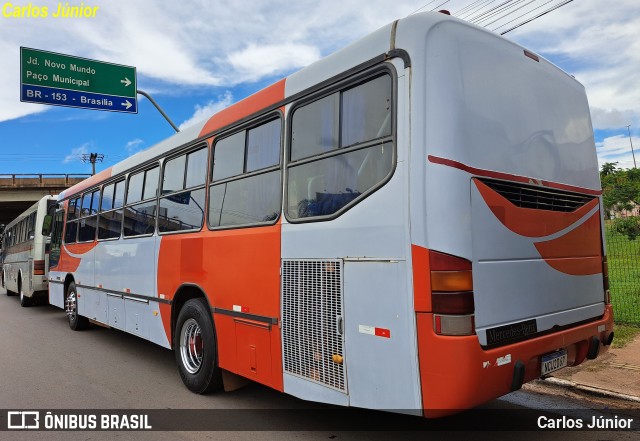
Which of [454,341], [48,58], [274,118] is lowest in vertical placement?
[454,341]

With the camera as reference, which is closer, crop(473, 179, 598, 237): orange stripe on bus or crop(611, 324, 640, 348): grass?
crop(473, 179, 598, 237): orange stripe on bus

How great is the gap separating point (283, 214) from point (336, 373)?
1360mm

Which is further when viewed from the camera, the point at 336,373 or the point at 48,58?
the point at 48,58

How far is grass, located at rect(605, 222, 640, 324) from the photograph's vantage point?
7849mm

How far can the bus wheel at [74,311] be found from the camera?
937 centimetres

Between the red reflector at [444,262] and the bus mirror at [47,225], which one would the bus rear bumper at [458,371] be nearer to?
the red reflector at [444,262]

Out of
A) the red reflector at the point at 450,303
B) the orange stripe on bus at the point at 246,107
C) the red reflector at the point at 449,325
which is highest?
the orange stripe on bus at the point at 246,107

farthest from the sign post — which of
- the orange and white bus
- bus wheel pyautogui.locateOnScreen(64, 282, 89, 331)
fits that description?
the orange and white bus

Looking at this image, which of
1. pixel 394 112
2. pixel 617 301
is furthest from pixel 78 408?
pixel 617 301

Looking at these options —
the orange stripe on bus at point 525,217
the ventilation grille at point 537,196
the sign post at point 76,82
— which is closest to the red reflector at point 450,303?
the orange stripe on bus at point 525,217

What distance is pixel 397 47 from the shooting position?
3203 mm

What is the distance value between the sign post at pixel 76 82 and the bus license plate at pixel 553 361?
13209mm

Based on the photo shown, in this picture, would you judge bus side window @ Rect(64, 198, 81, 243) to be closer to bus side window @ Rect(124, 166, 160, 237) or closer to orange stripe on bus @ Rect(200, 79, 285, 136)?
bus side window @ Rect(124, 166, 160, 237)

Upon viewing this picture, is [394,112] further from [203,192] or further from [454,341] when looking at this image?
[203,192]
